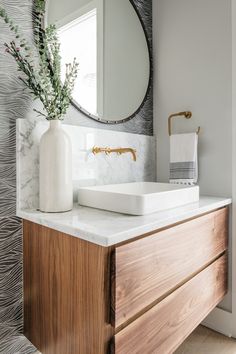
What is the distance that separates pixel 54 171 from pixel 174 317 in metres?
0.77

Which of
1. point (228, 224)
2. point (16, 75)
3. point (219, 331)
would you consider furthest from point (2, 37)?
point (219, 331)

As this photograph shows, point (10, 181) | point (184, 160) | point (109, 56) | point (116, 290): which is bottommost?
point (116, 290)

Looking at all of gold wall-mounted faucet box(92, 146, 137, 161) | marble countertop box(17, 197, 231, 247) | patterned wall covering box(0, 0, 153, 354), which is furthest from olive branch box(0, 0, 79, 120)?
marble countertop box(17, 197, 231, 247)

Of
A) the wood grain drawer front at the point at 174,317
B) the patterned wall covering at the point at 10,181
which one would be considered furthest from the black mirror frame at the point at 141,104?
the wood grain drawer front at the point at 174,317

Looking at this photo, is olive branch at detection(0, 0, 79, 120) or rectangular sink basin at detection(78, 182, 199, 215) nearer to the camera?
rectangular sink basin at detection(78, 182, 199, 215)

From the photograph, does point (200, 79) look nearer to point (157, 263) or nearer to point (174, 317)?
point (157, 263)

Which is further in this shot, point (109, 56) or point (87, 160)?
point (109, 56)

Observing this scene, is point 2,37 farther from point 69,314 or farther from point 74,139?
point 69,314

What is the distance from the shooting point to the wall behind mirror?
135 cm

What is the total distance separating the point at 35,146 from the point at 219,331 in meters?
1.49

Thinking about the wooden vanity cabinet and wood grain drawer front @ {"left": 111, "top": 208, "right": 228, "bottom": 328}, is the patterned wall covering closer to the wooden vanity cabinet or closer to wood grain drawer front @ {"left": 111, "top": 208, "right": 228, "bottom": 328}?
the wooden vanity cabinet

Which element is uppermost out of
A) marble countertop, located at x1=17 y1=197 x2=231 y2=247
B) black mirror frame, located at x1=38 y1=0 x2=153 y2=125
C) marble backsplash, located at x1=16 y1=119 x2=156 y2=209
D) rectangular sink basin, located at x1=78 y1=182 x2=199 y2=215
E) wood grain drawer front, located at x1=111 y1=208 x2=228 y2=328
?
black mirror frame, located at x1=38 y1=0 x2=153 y2=125

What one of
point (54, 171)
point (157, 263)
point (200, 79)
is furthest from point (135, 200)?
point (200, 79)

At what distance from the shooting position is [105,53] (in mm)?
1528
